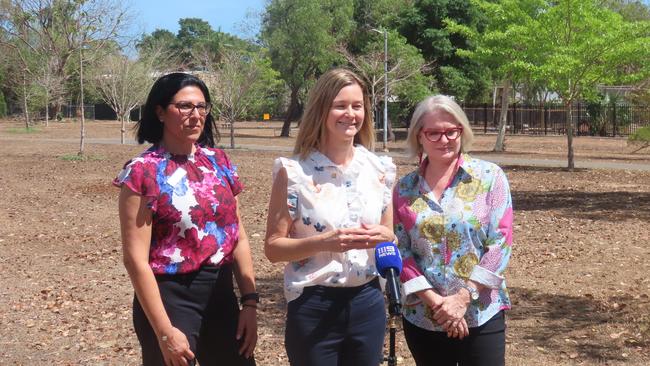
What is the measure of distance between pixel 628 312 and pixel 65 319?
470cm

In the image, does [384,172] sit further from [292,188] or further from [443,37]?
Answer: [443,37]

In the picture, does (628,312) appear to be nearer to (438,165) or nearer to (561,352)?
(561,352)

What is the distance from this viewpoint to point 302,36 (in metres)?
48.0

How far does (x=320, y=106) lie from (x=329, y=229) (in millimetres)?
476

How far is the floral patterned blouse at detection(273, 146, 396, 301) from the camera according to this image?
315cm

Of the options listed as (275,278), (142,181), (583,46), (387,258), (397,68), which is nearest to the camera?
(387,258)

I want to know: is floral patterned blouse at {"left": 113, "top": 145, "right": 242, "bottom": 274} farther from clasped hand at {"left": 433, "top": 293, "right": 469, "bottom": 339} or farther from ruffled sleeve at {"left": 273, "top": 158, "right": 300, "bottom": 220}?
clasped hand at {"left": 433, "top": 293, "right": 469, "bottom": 339}

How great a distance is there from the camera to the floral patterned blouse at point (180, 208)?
3.11 meters

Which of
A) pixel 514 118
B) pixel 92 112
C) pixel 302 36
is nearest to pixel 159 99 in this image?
pixel 302 36

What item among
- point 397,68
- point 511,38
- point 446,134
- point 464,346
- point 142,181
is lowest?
point 464,346

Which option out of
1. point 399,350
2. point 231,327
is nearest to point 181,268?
point 231,327

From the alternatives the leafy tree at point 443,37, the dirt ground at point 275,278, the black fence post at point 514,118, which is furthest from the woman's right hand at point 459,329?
the black fence post at point 514,118

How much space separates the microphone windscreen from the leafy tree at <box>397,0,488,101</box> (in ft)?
139

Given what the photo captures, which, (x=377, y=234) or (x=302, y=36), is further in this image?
(x=302, y=36)
